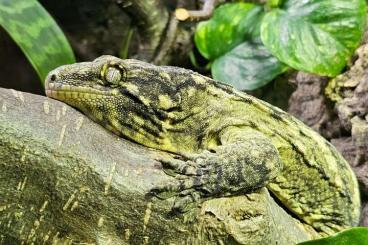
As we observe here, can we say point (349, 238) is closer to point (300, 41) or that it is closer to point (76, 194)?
point (76, 194)

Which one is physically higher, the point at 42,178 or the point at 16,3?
the point at 16,3

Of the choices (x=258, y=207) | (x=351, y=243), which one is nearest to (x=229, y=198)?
(x=258, y=207)

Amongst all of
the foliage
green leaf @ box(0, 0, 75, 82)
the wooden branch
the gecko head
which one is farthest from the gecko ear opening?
the wooden branch

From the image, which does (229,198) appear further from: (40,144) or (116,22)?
(116,22)

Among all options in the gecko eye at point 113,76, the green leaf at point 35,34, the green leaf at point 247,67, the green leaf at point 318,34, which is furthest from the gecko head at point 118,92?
the green leaf at point 247,67

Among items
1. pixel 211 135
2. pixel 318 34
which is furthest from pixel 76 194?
pixel 318 34

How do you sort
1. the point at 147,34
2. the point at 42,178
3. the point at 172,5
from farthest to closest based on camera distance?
1. the point at 172,5
2. the point at 147,34
3. the point at 42,178
